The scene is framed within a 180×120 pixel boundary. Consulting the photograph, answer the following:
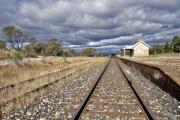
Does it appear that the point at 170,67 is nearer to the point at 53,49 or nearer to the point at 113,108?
the point at 113,108

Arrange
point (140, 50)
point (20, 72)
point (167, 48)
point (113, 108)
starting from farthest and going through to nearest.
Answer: point (167, 48), point (140, 50), point (20, 72), point (113, 108)

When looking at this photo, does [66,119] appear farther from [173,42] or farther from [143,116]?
[173,42]

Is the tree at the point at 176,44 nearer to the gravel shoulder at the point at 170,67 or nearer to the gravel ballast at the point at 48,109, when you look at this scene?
the gravel shoulder at the point at 170,67

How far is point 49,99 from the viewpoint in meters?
11.4

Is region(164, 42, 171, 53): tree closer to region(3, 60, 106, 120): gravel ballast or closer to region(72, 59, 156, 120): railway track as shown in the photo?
region(72, 59, 156, 120): railway track

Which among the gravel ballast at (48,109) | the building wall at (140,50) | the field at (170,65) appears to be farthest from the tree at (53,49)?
the gravel ballast at (48,109)

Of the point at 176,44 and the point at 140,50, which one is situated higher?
the point at 176,44

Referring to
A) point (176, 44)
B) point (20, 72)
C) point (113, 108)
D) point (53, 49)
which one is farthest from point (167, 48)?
point (113, 108)

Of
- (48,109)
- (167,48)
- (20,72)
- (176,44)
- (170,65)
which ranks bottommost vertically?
(48,109)

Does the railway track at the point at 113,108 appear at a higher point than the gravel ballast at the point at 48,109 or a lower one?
higher

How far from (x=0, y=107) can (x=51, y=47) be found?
311 ft

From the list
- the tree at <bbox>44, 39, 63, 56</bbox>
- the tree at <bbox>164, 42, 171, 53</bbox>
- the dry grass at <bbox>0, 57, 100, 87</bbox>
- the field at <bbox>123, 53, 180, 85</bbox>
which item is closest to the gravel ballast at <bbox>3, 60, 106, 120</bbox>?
the dry grass at <bbox>0, 57, 100, 87</bbox>

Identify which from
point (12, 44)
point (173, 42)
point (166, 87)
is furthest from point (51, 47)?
point (166, 87)

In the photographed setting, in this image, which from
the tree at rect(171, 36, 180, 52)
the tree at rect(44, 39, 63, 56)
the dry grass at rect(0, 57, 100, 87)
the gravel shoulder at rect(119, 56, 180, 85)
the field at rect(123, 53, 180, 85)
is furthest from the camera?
the tree at rect(171, 36, 180, 52)
